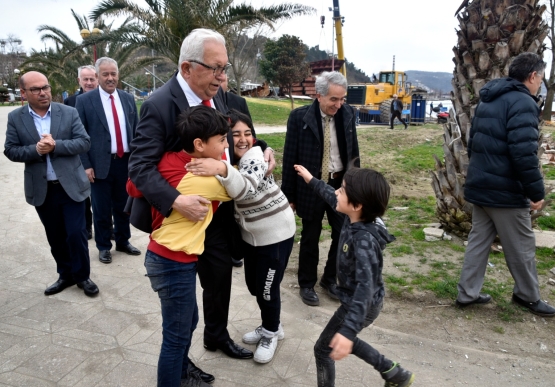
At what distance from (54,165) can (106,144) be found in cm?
94

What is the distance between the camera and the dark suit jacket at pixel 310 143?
370 centimetres

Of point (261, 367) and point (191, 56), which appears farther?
point (261, 367)

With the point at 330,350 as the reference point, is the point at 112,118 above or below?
above

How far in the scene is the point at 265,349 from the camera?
9.50 ft

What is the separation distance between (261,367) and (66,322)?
166 centimetres

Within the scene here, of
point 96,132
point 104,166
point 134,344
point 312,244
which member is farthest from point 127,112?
point 134,344

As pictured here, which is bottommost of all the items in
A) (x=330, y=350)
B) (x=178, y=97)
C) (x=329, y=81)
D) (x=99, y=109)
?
(x=330, y=350)

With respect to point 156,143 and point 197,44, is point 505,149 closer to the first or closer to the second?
point 197,44

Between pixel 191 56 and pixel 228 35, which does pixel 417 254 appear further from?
pixel 228 35

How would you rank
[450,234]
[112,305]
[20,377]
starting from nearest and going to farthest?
1. [20,377]
2. [112,305]
3. [450,234]

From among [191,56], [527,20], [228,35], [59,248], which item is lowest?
[59,248]

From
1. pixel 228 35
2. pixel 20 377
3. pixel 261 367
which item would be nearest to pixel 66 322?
pixel 20 377

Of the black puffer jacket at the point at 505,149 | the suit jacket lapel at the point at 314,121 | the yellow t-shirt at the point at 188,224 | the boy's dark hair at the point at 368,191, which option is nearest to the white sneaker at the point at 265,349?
the yellow t-shirt at the point at 188,224

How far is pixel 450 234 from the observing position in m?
5.25
